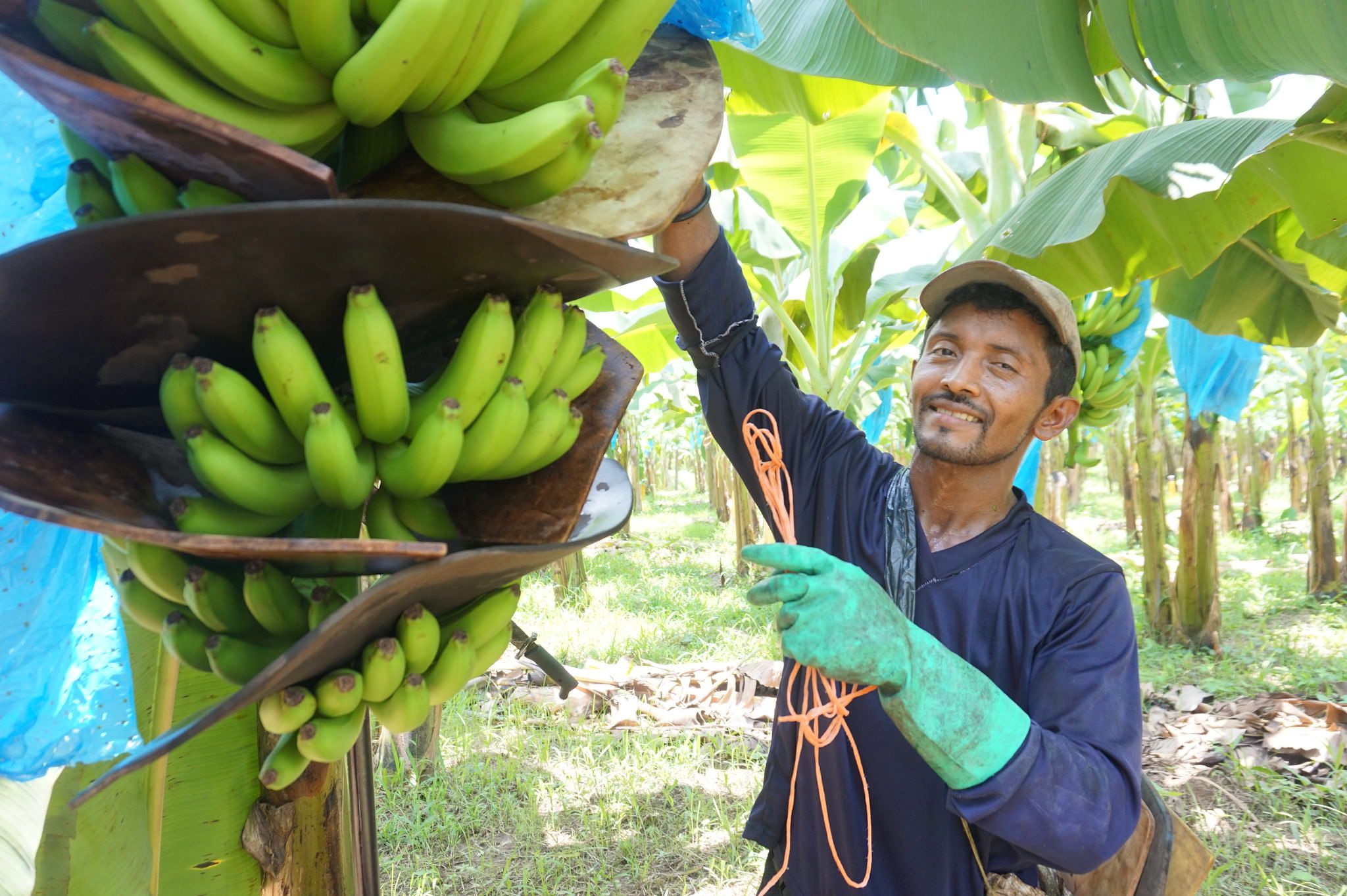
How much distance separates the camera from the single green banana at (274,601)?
0.77 m

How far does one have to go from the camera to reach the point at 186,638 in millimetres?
840

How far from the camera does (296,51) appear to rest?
0.77m

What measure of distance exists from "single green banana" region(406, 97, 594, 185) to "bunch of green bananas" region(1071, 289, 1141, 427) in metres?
3.39

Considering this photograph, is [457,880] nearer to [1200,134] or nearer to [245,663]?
[245,663]

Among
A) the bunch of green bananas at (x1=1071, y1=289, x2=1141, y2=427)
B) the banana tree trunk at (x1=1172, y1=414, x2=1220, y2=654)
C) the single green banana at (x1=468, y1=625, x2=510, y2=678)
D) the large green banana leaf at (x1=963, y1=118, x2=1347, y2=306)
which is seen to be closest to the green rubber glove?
the single green banana at (x1=468, y1=625, x2=510, y2=678)

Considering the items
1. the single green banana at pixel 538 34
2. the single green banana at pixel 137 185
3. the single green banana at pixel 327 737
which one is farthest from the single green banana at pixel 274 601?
the single green banana at pixel 538 34

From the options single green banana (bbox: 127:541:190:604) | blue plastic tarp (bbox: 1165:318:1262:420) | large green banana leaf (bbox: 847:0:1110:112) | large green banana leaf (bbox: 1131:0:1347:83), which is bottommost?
single green banana (bbox: 127:541:190:604)

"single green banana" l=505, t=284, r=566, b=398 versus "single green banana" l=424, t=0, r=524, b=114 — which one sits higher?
"single green banana" l=424, t=0, r=524, b=114

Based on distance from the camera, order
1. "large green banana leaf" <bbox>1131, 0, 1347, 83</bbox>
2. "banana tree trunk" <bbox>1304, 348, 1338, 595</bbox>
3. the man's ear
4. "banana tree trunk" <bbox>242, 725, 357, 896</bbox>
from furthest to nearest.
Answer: "banana tree trunk" <bbox>1304, 348, 1338, 595</bbox>
the man's ear
"large green banana leaf" <bbox>1131, 0, 1347, 83</bbox>
"banana tree trunk" <bbox>242, 725, 357, 896</bbox>

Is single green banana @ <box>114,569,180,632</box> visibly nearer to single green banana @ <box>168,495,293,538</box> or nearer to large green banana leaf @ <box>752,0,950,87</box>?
single green banana @ <box>168,495,293,538</box>

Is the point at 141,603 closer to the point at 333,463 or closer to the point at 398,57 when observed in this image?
the point at 333,463

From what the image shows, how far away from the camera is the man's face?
5.99 feet

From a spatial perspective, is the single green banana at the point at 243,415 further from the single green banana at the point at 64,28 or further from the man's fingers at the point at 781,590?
the man's fingers at the point at 781,590

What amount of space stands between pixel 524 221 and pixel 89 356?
403 millimetres
